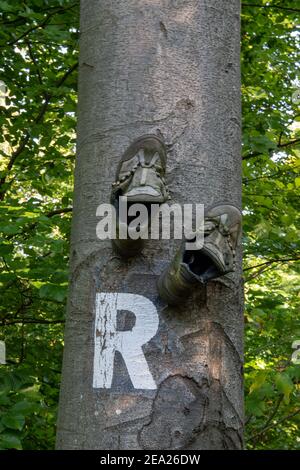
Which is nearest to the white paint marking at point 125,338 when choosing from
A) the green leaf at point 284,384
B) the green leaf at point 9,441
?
the green leaf at point 9,441

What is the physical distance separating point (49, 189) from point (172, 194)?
4.05m

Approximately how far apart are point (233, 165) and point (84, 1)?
609 mm

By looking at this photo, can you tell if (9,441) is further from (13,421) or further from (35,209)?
(35,209)

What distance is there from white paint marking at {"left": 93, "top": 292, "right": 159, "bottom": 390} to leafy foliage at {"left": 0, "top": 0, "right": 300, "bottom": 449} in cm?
175

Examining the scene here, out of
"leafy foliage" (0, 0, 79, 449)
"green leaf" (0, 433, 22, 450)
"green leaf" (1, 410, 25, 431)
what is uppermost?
"leafy foliage" (0, 0, 79, 449)

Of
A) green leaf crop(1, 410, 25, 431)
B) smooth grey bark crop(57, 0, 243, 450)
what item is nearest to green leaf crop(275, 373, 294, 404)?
green leaf crop(1, 410, 25, 431)

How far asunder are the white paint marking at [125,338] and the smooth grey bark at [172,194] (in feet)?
0.05

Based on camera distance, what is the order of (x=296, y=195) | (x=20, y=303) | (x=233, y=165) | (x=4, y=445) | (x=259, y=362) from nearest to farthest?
(x=233, y=165)
(x=4, y=445)
(x=20, y=303)
(x=296, y=195)
(x=259, y=362)

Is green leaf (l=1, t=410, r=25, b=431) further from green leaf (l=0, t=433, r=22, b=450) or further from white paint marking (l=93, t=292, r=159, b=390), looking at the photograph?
white paint marking (l=93, t=292, r=159, b=390)

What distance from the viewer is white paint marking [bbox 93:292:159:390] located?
115 centimetres

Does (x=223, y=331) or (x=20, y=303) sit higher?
(x=20, y=303)

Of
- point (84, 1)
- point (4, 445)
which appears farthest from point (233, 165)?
point (4, 445)
